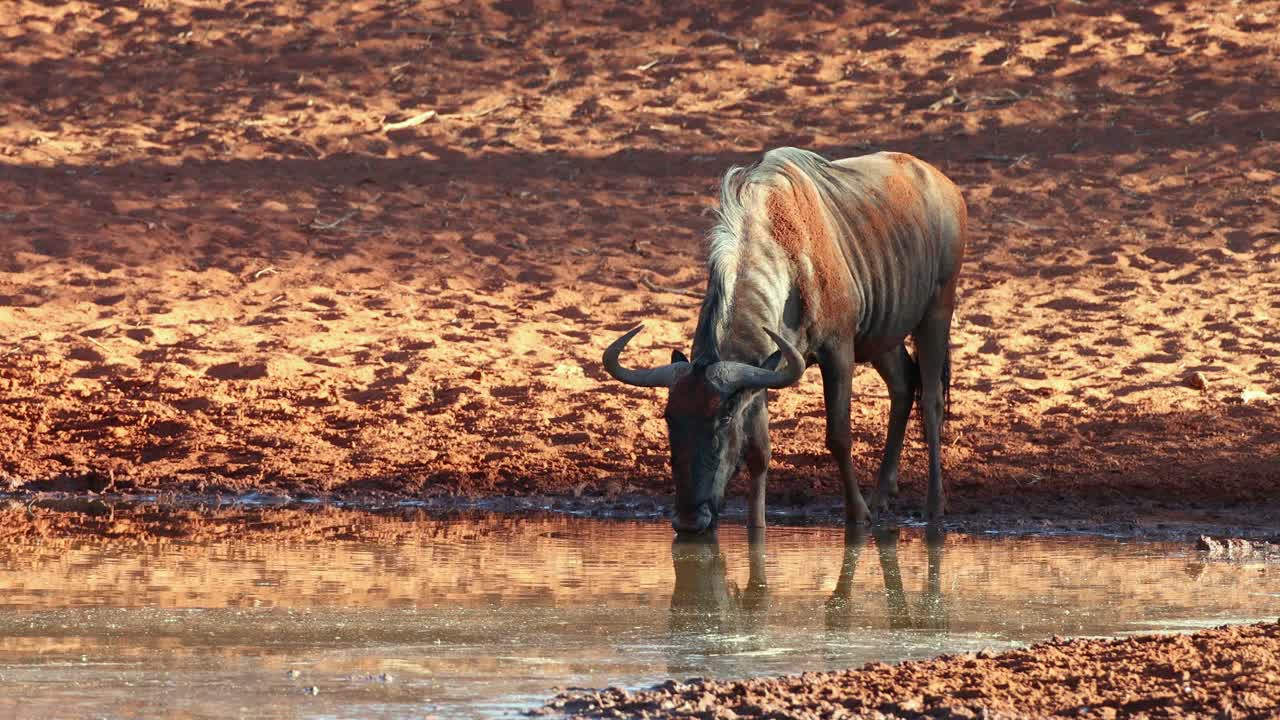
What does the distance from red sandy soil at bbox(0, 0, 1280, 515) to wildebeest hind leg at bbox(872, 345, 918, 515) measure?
1.13 ft

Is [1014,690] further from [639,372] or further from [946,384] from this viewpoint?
[946,384]

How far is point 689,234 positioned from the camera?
17875 millimetres

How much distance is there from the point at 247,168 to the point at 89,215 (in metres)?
2.02

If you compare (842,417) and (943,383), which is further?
(943,383)

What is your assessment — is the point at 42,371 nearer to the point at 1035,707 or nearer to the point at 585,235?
the point at 585,235

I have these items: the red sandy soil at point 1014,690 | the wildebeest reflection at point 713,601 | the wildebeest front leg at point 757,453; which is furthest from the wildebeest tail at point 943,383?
the red sandy soil at point 1014,690

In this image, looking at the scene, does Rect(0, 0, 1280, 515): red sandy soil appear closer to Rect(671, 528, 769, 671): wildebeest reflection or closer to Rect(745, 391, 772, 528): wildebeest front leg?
Rect(745, 391, 772, 528): wildebeest front leg

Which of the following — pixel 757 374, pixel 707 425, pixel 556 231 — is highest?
pixel 757 374

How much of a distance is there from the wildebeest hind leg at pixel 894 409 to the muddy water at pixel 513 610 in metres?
1.23

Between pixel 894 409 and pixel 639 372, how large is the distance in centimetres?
236

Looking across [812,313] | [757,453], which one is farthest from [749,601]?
[812,313]

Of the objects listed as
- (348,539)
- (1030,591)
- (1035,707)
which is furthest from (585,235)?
(1035,707)

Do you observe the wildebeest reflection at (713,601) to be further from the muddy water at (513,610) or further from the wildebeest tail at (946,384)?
the wildebeest tail at (946,384)

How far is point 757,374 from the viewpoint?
924 cm
